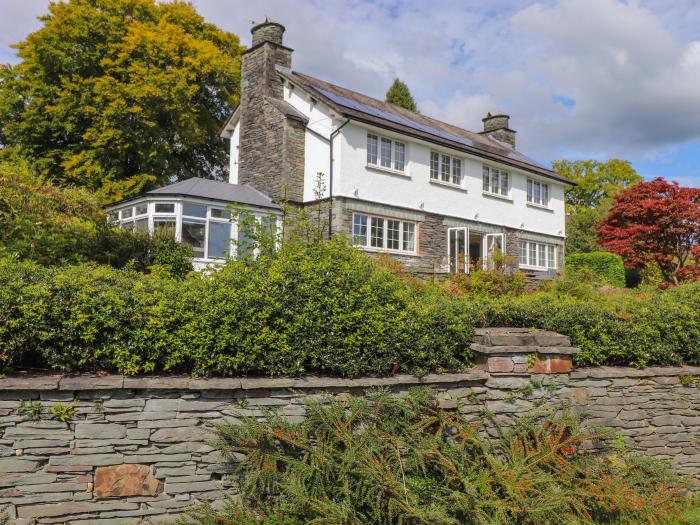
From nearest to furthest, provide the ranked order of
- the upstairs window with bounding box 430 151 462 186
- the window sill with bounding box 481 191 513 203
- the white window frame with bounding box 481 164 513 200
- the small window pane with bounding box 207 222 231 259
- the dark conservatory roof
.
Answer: the dark conservatory roof
the small window pane with bounding box 207 222 231 259
the upstairs window with bounding box 430 151 462 186
the window sill with bounding box 481 191 513 203
the white window frame with bounding box 481 164 513 200

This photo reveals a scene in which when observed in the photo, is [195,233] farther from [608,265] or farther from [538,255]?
[608,265]

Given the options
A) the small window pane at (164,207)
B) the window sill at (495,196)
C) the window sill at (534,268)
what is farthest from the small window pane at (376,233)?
the window sill at (534,268)

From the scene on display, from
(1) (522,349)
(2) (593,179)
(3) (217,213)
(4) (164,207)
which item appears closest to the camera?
(1) (522,349)

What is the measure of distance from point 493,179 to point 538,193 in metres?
3.61

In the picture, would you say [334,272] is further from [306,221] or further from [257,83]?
[257,83]

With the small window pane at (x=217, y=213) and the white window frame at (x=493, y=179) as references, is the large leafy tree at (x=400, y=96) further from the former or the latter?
the small window pane at (x=217, y=213)

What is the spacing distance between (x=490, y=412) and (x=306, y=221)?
2.92 meters

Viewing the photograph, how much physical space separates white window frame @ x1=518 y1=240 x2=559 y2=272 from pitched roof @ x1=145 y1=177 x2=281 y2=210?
11992 millimetres

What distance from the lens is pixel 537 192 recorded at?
2442 cm

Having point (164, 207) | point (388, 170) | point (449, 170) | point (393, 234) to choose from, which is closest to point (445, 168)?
point (449, 170)

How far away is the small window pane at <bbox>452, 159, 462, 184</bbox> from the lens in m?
20.6

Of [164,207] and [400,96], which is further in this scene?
[400,96]

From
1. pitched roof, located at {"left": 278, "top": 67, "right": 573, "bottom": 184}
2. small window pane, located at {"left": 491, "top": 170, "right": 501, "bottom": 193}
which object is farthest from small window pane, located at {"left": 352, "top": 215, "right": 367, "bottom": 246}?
small window pane, located at {"left": 491, "top": 170, "right": 501, "bottom": 193}

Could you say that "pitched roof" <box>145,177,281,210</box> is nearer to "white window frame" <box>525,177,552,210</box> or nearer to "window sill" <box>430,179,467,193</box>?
"window sill" <box>430,179,467,193</box>
